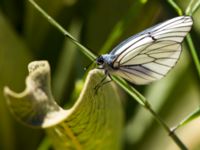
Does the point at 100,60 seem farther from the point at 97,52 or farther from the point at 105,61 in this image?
the point at 97,52

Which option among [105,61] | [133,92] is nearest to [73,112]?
[133,92]

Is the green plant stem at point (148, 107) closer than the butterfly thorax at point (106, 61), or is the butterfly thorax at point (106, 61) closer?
the green plant stem at point (148, 107)

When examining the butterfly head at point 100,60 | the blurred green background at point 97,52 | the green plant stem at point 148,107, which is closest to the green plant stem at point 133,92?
the green plant stem at point 148,107

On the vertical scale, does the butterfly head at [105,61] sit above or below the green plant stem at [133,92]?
above

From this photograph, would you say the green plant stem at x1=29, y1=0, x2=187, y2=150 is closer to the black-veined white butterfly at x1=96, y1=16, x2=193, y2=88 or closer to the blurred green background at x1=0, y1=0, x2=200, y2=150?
the black-veined white butterfly at x1=96, y1=16, x2=193, y2=88

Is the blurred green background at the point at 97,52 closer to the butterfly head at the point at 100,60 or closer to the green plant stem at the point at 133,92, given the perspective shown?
the butterfly head at the point at 100,60

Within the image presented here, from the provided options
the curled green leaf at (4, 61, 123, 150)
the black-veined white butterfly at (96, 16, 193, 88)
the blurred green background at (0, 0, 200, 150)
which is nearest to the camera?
the curled green leaf at (4, 61, 123, 150)

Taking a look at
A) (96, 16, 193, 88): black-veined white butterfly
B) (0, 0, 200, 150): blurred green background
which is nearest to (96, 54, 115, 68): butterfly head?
(96, 16, 193, 88): black-veined white butterfly
